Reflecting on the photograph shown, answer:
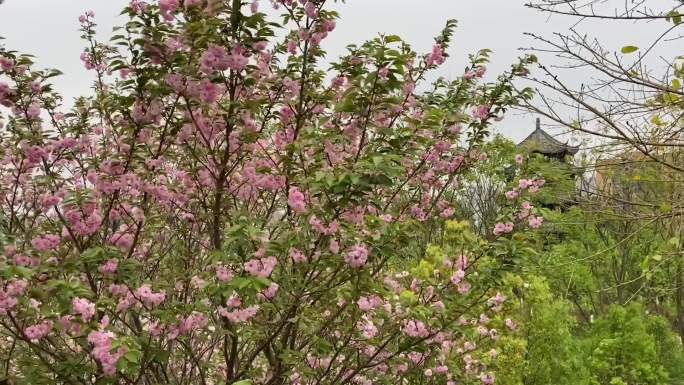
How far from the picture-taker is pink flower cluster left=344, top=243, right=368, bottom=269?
11.6 feet

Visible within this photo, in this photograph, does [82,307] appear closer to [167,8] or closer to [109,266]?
[109,266]

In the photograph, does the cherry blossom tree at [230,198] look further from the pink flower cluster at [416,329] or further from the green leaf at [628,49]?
the green leaf at [628,49]

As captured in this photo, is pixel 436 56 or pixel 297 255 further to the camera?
pixel 436 56

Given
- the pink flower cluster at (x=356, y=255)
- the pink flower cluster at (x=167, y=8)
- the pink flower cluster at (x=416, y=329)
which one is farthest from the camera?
the pink flower cluster at (x=416, y=329)

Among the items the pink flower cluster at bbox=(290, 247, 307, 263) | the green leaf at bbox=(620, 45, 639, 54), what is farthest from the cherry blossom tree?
the green leaf at bbox=(620, 45, 639, 54)

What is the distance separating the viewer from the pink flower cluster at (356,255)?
139 inches

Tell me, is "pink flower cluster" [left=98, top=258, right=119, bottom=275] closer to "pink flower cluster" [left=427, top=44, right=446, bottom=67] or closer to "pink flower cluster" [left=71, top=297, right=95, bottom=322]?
"pink flower cluster" [left=71, top=297, right=95, bottom=322]

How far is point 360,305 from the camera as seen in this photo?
404cm

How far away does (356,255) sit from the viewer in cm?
354

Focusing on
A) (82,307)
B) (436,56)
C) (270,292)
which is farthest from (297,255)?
(436,56)

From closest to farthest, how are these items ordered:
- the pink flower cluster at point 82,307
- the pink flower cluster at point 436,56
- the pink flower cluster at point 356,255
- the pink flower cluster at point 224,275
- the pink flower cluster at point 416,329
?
the pink flower cluster at point 82,307 < the pink flower cluster at point 224,275 < the pink flower cluster at point 356,255 < the pink flower cluster at point 416,329 < the pink flower cluster at point 436,56

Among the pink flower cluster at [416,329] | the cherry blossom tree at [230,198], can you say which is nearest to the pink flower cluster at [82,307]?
the cherry blossom tree at [230,198]

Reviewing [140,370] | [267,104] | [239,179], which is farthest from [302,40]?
[140,370]

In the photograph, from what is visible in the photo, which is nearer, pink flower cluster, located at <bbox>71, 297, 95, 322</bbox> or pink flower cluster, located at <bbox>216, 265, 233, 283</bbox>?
pink flower cluster, located at <bbox>71, 297, 95, 322</bbox>
